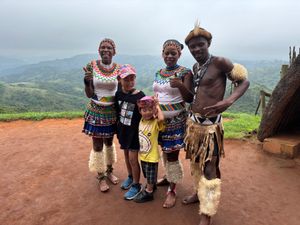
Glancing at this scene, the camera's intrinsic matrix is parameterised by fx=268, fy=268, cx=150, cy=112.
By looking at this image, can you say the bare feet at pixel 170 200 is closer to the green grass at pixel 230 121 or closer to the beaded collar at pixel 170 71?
the beaded collar at pixel 170 71

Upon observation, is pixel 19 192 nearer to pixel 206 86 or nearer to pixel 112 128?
pixel 112 128

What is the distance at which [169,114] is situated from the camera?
3.16m

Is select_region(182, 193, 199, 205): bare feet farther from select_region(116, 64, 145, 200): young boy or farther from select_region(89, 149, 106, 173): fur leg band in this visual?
select_region(89, 149, 106, 173): fur leg band

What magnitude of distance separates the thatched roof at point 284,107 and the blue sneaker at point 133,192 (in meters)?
3.12

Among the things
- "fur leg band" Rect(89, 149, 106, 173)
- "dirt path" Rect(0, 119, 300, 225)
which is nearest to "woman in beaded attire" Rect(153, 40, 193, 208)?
"dirt path" Rect(0, 119, 300, 225)

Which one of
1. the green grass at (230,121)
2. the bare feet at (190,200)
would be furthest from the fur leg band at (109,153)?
the green grass at (230,121)

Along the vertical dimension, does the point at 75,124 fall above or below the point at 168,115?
below

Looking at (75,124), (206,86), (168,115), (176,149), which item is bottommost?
(75,124)

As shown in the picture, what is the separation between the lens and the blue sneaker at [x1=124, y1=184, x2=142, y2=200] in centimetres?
354

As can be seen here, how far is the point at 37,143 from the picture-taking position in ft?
20.1

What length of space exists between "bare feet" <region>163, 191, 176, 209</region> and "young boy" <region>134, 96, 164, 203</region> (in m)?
0.34

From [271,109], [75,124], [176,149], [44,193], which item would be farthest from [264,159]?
[75,124]

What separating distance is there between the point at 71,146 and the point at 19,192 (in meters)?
2.14

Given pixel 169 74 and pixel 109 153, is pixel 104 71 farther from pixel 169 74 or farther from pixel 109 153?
pixel 109 153
